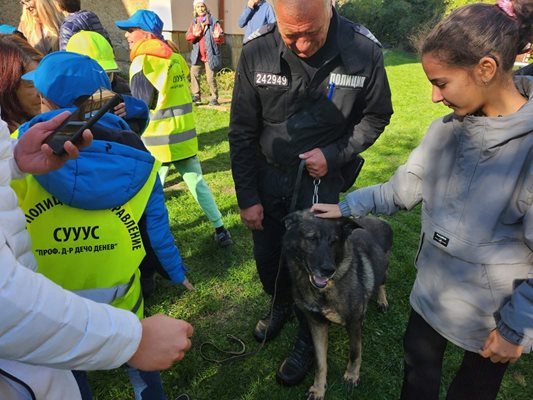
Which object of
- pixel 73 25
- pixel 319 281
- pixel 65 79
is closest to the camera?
pixel 65 79

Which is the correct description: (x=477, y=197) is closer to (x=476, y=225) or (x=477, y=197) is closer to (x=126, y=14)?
(x=476, y=225)

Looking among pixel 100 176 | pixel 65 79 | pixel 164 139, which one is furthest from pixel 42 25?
pixel 100 176

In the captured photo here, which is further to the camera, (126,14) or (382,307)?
(126,14)

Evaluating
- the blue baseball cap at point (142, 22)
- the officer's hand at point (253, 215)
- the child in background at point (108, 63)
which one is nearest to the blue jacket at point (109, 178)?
the officer's hand at point (253, 215)

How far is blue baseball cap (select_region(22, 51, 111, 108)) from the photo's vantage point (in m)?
1.83

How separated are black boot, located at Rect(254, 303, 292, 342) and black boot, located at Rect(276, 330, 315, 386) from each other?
0.25 m

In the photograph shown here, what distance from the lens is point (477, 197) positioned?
145cm

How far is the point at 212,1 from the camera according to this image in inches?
449

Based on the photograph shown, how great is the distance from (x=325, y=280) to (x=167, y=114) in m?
2.42

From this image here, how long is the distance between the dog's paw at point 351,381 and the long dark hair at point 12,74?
283 centimetres

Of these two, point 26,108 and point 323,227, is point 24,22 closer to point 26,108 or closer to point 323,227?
point 26,108

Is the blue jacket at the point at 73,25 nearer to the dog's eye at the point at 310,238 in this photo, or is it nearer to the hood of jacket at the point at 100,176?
the hood of jacket at the point at 100,176

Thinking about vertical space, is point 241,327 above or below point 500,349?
below

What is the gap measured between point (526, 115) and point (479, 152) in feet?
0.65
